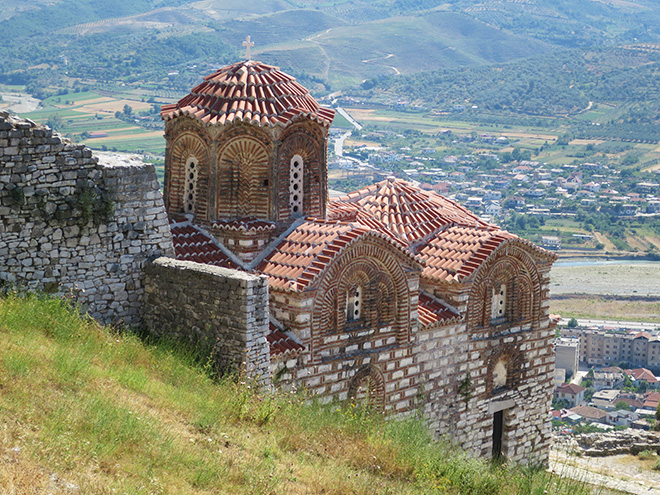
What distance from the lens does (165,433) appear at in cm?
865

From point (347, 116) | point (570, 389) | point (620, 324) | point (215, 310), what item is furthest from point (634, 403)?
point (347, 116)

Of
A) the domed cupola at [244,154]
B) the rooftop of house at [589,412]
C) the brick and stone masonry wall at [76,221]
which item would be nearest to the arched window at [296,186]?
the domed cupola at [244,154]

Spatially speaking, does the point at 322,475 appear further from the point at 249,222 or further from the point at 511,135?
the point at 511,135

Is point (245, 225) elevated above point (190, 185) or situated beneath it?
situated beneath

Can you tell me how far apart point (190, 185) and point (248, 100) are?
1623 mm

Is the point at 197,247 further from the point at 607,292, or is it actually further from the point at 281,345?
the point at 607,292

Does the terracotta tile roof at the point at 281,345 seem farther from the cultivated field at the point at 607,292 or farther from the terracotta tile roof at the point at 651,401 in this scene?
the cultivated field at the point at 607,292

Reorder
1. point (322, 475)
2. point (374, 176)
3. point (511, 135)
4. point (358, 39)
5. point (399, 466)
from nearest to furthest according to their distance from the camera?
point (322, 475) < point (399, 466) < point (374, 176) < point (511, 135) < point (358, 39)

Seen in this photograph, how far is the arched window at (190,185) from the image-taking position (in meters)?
14.2

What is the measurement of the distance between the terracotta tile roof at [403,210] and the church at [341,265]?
41mm

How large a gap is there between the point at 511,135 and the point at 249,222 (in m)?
108

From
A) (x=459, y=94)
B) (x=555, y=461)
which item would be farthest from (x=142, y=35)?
(x=555, y=461)

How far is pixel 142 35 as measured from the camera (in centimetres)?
13388

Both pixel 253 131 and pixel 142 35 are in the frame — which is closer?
pixel 253 131
